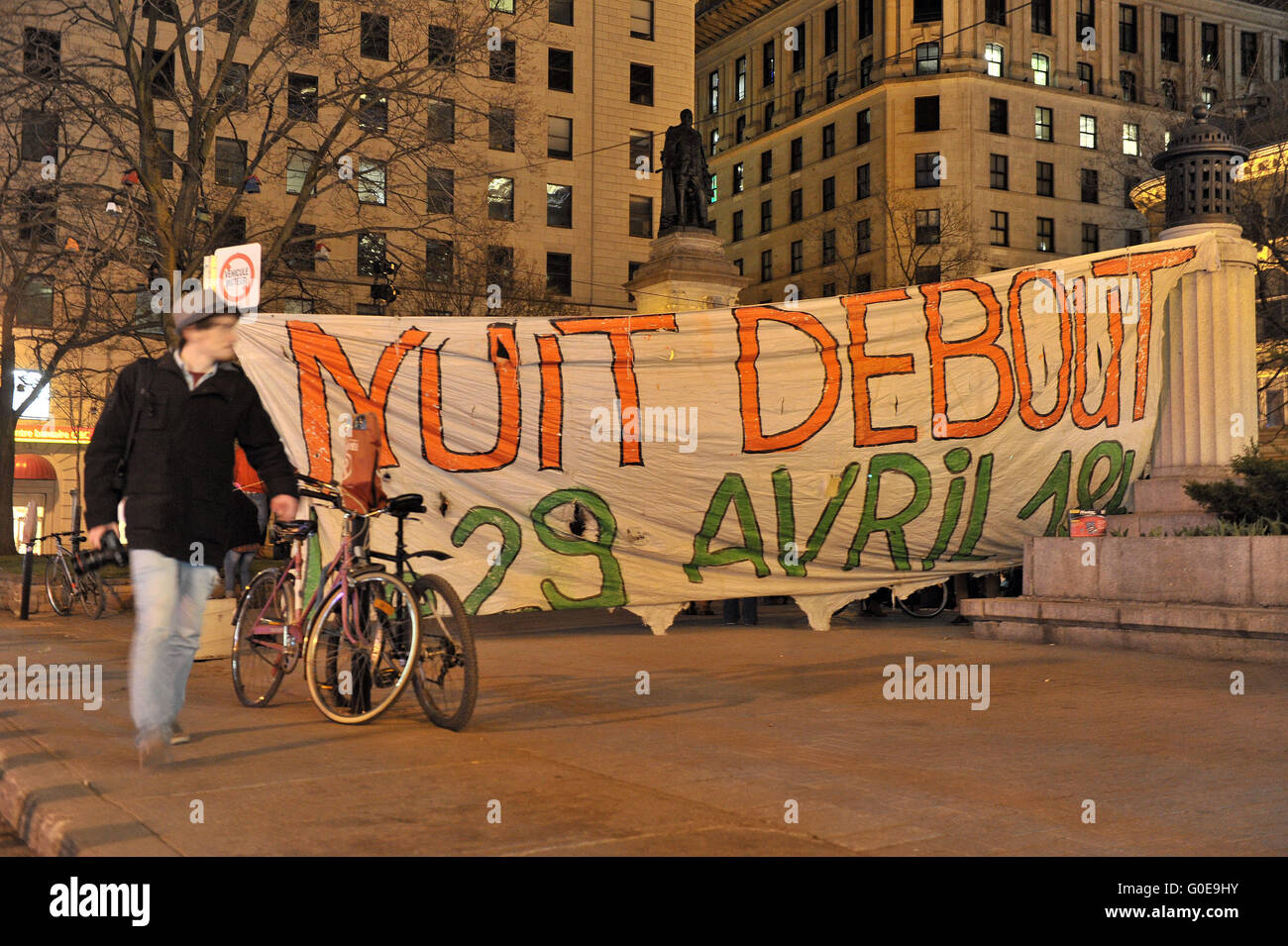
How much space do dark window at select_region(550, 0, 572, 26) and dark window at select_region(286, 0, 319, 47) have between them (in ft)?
113

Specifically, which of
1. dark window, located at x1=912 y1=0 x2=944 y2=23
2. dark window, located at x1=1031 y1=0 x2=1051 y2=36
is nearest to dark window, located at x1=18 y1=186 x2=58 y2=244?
dark window, located at x1=912 y1=0 x2=944 y2=23

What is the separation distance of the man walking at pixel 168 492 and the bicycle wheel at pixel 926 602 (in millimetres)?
9586

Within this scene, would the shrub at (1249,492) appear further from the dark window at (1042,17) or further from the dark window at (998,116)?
the dark window at (1042,17)

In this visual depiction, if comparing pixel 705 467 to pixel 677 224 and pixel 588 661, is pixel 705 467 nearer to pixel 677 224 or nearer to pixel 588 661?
pixel 588 661

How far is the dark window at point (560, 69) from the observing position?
50.5m

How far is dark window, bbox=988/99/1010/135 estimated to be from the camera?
6128 cm

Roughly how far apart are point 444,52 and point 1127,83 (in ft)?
184

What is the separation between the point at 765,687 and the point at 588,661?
193 cm

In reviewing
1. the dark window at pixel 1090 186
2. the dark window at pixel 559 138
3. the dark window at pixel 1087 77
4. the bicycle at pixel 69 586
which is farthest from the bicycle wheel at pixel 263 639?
the dark window at pixel 1087 77

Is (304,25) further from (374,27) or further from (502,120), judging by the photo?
(502,120)

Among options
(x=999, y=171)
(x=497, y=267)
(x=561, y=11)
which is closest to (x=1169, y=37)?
(x=999, y=171)

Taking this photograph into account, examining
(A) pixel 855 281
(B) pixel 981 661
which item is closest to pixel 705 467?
(B) pixel 981 661

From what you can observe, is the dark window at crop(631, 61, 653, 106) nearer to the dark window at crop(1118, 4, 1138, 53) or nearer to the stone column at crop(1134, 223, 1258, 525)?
the dark window at crop(1118, 4, 1138, 53)
